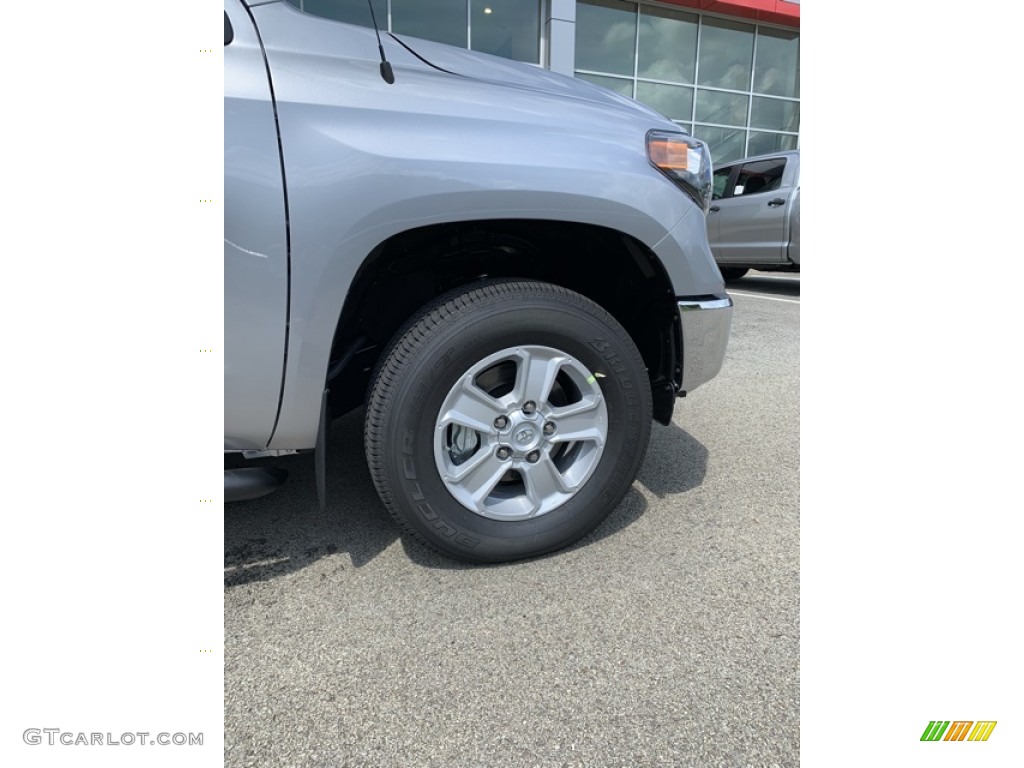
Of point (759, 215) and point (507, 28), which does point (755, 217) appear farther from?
point (507, 28)

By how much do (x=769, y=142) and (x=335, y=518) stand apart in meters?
15.0

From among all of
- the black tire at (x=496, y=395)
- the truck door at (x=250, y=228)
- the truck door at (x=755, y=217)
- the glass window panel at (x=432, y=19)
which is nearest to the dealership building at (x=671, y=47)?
the glass window panel at (x=432, y=19)

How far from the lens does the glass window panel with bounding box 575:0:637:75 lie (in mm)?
11898

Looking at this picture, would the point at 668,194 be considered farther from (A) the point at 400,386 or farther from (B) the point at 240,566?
(B) the point at 240,566

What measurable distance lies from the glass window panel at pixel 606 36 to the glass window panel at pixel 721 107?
1.94m

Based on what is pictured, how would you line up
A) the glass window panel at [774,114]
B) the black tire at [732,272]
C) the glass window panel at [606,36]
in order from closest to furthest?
the black tire at [732,272]
the glass window panel at [606,36]
the glass window panel at [774,114]

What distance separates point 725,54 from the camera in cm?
1335

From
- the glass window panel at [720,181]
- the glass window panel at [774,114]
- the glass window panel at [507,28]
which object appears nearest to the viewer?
the glass window panel at [720,181]

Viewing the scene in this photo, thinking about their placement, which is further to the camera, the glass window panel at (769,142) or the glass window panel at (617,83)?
the glass window panel at (769,142)

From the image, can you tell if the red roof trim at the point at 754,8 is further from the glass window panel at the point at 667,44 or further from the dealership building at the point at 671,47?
the glass window panel at the point at 667,44

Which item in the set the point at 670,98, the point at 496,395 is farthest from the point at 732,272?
the point at 496,395

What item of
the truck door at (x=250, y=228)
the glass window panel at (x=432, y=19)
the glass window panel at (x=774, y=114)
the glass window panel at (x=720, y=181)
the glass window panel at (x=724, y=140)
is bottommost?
the truck door at (x=250, y=228)

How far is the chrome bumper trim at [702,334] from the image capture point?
1.88 m

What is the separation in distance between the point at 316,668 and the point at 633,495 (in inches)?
48.5
